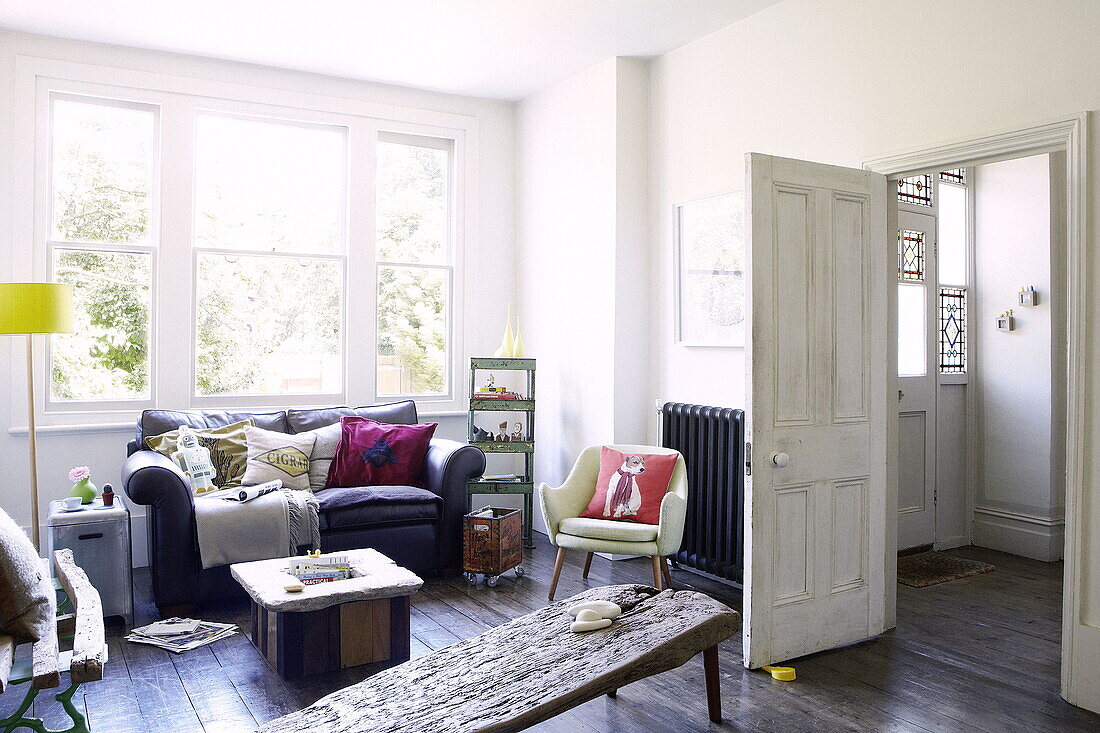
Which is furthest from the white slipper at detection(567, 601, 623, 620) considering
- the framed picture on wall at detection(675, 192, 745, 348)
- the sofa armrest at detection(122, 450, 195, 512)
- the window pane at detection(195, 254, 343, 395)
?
the window pane at detection(195, 254, 343, 395)

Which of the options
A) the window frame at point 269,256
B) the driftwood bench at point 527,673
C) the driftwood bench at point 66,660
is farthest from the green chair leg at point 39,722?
the window frame at point 269,256

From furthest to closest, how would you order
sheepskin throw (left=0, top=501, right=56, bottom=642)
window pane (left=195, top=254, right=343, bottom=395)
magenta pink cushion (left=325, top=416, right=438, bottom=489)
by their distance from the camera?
window pane (left=195, top=254, right=343, bottom=395), magenta pink cushion (left=325, top=416, right=438, bottom=489), sheepskin throw (left=0, top=501, right=56, bottom=642)

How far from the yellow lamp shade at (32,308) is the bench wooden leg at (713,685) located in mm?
3285

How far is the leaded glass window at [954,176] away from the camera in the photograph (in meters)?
5.19

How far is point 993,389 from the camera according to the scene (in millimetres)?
5215

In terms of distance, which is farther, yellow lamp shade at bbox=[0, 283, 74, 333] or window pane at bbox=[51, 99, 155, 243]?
window pane at bbox=[51, 99, 155, 243]

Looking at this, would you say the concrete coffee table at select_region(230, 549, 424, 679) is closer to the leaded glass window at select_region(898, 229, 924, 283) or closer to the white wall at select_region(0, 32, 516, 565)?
the white wall at select_region(0, 32, 516, 565)

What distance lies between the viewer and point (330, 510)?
425 centimetres

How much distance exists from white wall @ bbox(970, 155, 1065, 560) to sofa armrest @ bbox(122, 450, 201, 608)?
4543mm

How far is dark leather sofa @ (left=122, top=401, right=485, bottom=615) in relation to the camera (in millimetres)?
3822

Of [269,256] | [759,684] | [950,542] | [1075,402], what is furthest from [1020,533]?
[269,256]

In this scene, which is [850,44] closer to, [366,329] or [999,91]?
[999,91]

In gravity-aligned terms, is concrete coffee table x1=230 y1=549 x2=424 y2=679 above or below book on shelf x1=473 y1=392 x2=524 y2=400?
below

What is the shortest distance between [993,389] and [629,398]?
2292 mm
